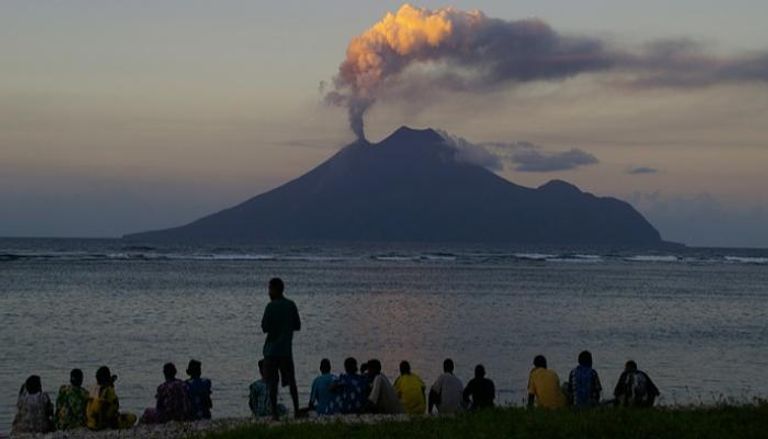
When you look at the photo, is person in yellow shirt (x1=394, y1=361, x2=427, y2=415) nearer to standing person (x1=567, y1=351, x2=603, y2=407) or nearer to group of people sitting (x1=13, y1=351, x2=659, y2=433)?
group of people sitting (x1=13, y1=351, x2=659, y2=433)

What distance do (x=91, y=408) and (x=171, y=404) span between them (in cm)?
104

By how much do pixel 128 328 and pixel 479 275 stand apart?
52.2m

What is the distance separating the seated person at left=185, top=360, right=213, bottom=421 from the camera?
1545 cm

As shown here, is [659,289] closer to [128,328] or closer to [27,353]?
[128,328]

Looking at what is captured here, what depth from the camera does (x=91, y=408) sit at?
581 inches

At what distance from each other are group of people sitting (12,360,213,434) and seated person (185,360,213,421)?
2 centimetres

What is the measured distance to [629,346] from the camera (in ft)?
110

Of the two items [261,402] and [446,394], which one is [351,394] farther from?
[446,394]

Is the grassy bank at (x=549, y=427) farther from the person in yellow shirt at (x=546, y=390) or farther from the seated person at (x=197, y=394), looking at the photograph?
the seated person at (x=197, y=394)

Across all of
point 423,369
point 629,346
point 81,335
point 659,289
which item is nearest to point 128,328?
point 81,335

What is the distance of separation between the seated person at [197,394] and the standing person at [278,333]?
58.4 inches

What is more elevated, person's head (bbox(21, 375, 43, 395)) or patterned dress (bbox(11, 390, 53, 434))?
person's head (bbox(21, 375, 43, 395))

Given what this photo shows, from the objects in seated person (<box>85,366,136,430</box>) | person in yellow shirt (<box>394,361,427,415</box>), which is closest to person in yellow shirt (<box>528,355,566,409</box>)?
person in yellow shirt (<box>394,361,427,415</box>)

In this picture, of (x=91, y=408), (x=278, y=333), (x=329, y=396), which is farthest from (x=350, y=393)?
(x=91, y=408)
